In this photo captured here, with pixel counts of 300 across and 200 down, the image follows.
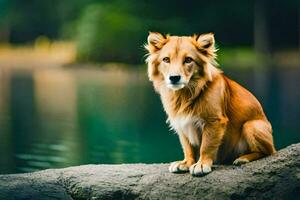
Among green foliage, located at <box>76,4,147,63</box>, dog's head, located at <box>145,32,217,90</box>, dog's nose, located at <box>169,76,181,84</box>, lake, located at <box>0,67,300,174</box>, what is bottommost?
lake, located at <box>0,67,300,174</box>

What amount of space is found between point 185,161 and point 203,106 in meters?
0.63

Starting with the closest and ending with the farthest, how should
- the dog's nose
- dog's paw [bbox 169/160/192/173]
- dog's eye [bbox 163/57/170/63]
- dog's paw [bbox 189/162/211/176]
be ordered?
the dog's nose < dog's eye [bbox 163/57/170/63] < dog's paw [bbox 189/162/211/176] < dog's paw [bbox 169/160/192/173]

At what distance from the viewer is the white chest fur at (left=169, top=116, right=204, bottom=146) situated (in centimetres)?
838

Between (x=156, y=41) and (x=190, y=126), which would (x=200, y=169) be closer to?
(x=190, y=126)

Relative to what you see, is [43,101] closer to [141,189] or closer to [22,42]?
[141,189]

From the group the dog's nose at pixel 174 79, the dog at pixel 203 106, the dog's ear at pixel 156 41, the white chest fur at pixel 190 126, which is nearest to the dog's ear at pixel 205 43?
the dog at pixel 203 106

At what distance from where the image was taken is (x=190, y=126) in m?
8.44

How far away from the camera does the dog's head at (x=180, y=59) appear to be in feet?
26.4

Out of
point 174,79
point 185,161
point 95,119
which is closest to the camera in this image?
point 174,79

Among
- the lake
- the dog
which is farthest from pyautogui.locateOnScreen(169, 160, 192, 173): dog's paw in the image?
the lake

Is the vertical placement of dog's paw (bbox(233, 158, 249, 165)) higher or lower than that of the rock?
higher

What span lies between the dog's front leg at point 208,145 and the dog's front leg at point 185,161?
0.15 meters

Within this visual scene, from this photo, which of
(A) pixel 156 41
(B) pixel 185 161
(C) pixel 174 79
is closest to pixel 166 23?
(B) pixel 185 161

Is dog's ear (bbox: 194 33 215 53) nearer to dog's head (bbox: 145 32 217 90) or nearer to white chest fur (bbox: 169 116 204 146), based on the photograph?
dog's head (bbox: 145 32 217 90)
